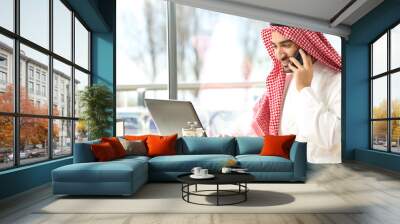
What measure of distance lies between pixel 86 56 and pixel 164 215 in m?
5.69

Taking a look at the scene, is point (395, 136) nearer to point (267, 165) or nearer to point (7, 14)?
point (267, 165)

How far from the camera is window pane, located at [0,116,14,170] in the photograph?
4574mm

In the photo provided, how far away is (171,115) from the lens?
24.1 feet

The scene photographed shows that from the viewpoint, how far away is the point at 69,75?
23.3ft

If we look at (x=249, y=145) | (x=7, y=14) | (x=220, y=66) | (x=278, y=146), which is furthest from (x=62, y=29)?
(x=220, y=66)

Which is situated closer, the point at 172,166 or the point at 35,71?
the point at 172,166

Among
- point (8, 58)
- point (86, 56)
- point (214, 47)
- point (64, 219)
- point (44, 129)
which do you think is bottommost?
point (64, 219)

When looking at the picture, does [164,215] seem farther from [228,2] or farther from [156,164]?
[228,2]

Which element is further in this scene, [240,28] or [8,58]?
[240,28]

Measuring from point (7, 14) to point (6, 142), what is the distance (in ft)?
5.09

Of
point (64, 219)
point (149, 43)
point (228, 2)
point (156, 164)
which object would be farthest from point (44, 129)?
point (149, 43)

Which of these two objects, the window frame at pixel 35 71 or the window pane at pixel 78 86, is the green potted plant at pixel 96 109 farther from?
the window frame at pixel 35 71

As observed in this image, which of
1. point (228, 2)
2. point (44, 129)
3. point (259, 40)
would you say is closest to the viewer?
point (44, 129)

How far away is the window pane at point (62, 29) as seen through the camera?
6.43 meters
